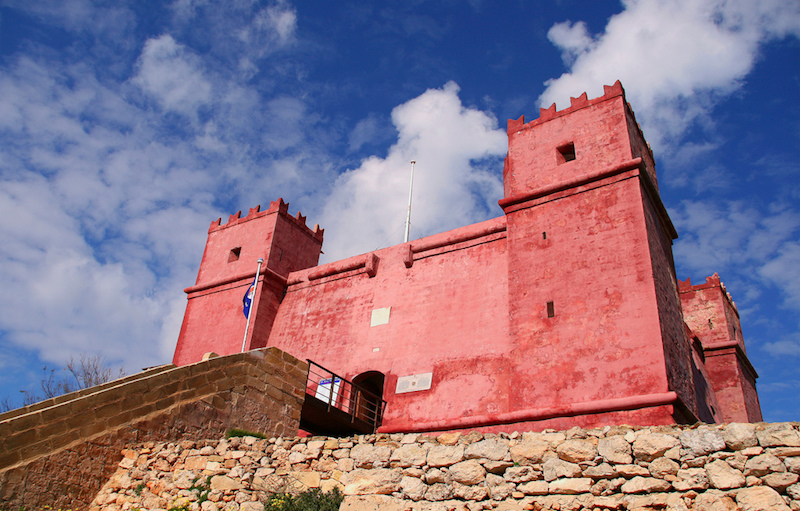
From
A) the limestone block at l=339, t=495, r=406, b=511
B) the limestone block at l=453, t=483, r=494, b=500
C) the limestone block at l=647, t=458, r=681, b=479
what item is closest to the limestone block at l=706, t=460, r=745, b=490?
the limestone block at l=647, t=458, r=681, b=479

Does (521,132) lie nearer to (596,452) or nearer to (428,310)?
(428,310)

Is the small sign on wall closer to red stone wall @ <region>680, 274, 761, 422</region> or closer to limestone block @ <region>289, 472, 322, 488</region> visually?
limestone block @ <region>289, 472, 322, 488</region>

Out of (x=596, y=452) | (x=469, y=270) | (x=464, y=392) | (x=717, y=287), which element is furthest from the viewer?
(x=717, y=287)

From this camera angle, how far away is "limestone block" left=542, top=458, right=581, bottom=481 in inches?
305

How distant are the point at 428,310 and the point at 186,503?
26.4 feet

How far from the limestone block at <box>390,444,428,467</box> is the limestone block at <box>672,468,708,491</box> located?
3171mm

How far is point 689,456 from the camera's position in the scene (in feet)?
23.9

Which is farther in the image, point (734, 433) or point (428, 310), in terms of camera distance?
point (428, 310)

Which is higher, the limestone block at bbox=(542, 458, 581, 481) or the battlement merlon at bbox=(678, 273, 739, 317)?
the battlement merlon at bbox=(678, 273, 739, 317)

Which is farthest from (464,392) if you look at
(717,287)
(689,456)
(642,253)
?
(717,287)

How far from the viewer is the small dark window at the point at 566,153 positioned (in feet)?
50.0

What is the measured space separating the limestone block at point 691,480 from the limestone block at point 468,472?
229cm

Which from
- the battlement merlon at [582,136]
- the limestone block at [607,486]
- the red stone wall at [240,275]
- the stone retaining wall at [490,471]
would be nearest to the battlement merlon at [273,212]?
the red stone wall at [240,275]

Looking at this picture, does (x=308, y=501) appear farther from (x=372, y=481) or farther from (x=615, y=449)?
(x=615, y=449)
